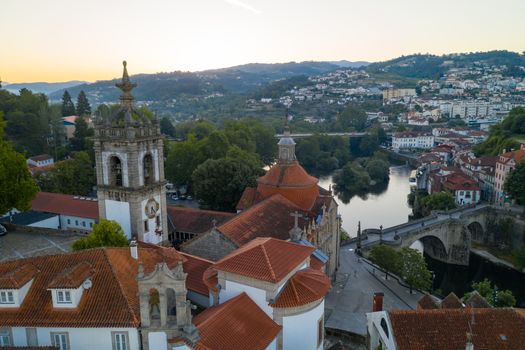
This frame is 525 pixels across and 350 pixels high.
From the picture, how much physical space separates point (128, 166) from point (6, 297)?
11412 millimetres

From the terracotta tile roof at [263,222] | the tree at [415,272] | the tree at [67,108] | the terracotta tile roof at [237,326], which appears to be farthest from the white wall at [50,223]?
the tree at [67,108]

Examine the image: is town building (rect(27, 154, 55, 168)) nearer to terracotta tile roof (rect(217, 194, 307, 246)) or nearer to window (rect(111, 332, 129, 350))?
terracotta tile roof (rect(217, 194, 307, 246))

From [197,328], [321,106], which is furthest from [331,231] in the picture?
[321,106]

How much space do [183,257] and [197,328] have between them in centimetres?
778

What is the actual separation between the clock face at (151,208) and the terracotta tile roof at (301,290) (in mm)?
11522

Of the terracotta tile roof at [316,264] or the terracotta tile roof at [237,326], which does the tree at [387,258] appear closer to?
the terracotta tile roof at [316,264]

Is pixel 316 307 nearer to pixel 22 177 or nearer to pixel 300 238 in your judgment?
pixel 300 238

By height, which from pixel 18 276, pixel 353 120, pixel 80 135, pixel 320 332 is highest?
pixel 18 276

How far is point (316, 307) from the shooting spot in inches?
760

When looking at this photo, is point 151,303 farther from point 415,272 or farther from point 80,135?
point 80,135

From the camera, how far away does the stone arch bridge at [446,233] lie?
4609cm

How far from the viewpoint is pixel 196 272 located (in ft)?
73.8

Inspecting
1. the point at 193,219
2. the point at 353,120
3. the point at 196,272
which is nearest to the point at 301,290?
the point at 196,272

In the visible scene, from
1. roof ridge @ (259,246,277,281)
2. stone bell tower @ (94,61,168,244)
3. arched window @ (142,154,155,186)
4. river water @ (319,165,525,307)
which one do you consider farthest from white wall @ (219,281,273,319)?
river water @ (319,165,525,307)
